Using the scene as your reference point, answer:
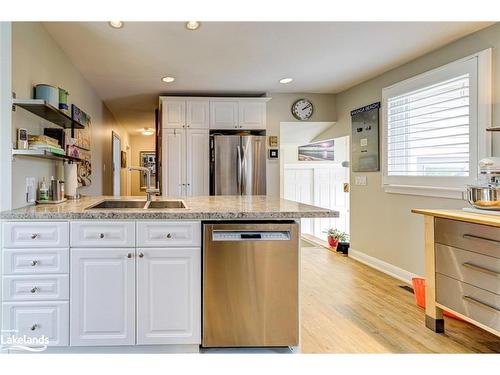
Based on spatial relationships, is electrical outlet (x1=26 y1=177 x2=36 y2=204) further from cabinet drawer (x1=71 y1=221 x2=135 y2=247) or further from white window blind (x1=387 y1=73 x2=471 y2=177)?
white window blind (x1=387 y1=73 x2=471 y2=177)

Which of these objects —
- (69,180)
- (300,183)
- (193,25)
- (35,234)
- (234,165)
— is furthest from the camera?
A: (300,183)

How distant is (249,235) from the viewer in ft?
6.16

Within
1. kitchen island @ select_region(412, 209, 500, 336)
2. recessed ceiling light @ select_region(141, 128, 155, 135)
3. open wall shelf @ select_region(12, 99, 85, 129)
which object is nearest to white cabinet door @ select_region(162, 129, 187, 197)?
open wall shelf @ select_region(12, 99, 85, 129)

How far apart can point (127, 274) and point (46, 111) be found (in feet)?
4.46

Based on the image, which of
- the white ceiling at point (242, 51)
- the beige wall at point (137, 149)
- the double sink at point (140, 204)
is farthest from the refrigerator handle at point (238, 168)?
the beige wall at point (137, 149)

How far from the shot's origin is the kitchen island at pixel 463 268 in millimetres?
1961

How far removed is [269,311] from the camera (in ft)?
6.22

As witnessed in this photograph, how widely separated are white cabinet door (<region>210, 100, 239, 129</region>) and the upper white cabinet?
0.24ft

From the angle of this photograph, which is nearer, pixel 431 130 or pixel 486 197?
pixel 486 197

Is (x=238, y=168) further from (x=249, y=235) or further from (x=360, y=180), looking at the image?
(x=249, y=235)

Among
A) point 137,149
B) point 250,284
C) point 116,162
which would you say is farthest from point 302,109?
point 137,149
